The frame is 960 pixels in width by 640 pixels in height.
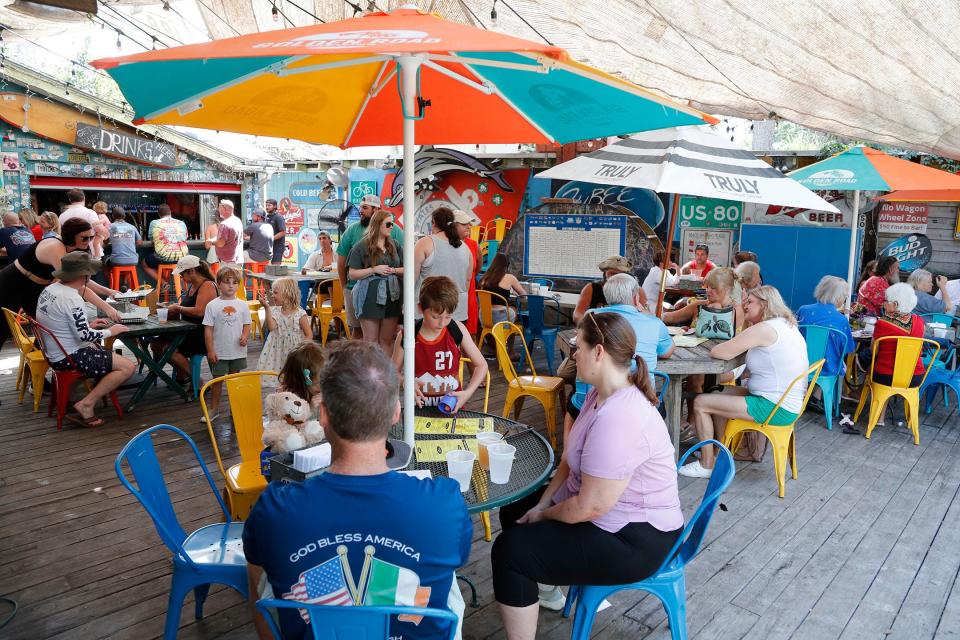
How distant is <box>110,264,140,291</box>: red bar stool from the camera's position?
10.5m

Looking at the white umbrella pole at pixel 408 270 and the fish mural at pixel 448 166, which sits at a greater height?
the fish mural at pixel 448 166

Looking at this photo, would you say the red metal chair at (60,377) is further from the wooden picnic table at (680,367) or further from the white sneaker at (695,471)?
the white sneaker at (695,471)

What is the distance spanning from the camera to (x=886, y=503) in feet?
13.9

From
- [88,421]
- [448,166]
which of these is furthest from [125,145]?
[88,421]

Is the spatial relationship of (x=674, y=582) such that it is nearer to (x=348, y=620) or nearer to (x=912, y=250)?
(x=348, y=620)

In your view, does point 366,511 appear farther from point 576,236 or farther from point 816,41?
point 576,236

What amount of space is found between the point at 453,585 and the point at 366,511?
47 centimetres

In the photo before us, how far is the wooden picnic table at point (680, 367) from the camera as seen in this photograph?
442 centimetres

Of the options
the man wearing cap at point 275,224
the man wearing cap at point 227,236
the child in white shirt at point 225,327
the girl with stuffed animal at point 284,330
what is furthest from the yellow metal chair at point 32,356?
the man wearing cap at point 275,224

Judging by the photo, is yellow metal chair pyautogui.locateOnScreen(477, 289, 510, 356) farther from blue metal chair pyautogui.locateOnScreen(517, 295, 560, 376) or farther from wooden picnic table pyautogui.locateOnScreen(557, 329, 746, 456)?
wooden picnic table pyautogui.locateOnScreen(557, 329, 746, 456)

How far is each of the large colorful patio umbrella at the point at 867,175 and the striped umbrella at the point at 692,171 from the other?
1604 mm

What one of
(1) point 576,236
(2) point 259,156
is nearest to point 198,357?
(1) point 576,236

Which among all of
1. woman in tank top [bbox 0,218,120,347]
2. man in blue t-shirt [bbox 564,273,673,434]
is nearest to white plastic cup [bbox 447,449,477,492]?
man in blue t-shirt [bbox 564,273,673,434]

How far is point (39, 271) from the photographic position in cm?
566
